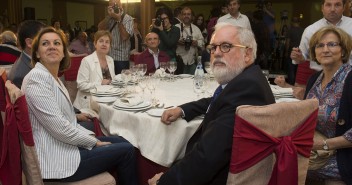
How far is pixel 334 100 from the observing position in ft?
6.93

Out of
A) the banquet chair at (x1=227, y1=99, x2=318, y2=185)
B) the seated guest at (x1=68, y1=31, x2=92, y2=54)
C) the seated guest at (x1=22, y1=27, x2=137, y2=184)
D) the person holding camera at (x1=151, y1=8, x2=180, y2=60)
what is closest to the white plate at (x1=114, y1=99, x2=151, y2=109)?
the seated guest at (x1=22, y1=27, x2=137, y2=184)

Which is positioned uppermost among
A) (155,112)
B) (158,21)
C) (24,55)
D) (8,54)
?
(158,21)

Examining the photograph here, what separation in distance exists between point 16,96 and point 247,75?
3.51 feet

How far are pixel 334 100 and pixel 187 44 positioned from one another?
3.43m

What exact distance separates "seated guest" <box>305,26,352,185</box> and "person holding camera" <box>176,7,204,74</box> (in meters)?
2.95

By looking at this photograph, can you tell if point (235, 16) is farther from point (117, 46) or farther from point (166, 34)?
point (117, 46)

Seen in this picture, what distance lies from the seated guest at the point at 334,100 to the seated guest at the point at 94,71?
6.57 ft

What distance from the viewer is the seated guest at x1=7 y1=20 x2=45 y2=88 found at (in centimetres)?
254

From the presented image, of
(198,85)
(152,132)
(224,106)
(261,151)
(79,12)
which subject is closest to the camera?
(261,151)

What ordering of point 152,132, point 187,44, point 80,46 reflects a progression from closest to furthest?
point 152,132 → point 187,44 → point 80,46

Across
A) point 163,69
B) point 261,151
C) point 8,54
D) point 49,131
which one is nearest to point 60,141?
point 49,131

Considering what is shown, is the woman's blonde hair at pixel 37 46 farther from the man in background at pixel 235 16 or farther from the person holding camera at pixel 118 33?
the man in background at pixel 235 16

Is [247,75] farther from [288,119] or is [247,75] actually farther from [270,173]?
[270,173]

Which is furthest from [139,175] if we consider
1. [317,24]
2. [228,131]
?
[317,24]
